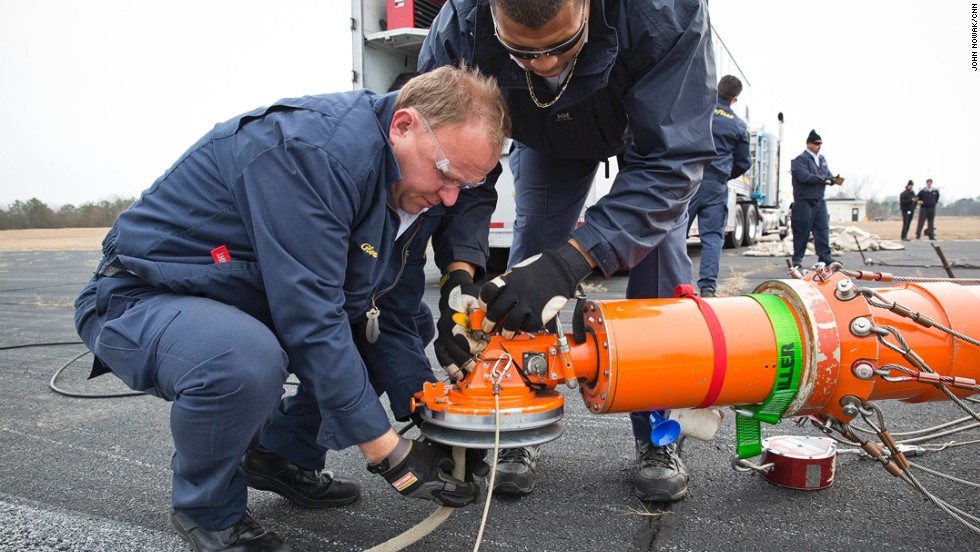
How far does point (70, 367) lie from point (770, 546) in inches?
164

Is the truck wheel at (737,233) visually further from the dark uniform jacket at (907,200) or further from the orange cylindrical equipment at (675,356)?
the orange cylindrical equipment at (675,356)

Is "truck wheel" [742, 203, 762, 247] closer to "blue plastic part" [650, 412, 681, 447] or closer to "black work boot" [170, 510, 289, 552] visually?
"blue plastic part" [650, 412, 681, 447]

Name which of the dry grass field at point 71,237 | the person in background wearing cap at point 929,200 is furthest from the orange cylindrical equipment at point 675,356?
the person in background wearing cap at point 929,200

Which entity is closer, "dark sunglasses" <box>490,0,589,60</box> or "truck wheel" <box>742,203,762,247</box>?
"dark sunglasses" <box>490,0,589,60</box>

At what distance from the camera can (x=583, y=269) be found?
189cm

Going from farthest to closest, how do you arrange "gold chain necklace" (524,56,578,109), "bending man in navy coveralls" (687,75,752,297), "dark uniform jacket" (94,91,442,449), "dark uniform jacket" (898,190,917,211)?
1. "dark uniform jacket" (898,190,917,211)
2. "bending man in navy coveralls" (687,75,752,297)
3. "gold chain necklace" (524,56,578,109)
4. "dark uniform jacket" (94,91,442,449)

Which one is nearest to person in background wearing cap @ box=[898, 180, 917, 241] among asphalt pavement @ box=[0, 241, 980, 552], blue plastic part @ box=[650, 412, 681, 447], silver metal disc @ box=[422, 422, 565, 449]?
asphalt pavement @ box=[0, 241, 980, 552]

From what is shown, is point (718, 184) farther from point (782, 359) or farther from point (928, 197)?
point (928, 197)

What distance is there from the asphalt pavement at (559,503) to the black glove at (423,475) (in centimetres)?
24

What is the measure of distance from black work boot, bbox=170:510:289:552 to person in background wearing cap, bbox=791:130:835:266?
8.19 meters

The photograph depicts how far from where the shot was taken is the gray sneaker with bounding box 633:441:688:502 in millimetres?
2094

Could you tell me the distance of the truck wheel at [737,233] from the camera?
1399 cm

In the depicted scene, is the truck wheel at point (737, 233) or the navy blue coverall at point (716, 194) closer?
the navy blue coverall at point (716, 194)

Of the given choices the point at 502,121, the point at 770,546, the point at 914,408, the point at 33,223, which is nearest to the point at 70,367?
the point at 502,121
